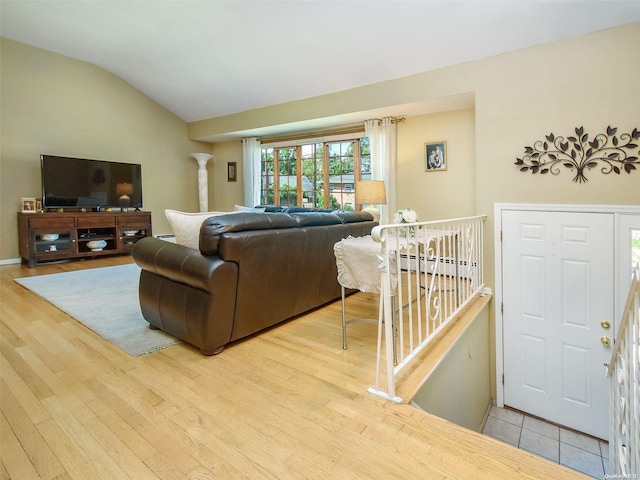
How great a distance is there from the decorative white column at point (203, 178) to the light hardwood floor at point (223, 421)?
4.95m

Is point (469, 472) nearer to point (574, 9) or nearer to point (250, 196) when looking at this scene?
point (574, 9)

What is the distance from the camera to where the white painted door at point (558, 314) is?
2898 millimetres

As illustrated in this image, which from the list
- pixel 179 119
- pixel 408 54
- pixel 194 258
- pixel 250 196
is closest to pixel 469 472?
pixel 194 258

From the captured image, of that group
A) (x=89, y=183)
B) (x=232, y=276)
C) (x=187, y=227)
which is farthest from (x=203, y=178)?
(x=232, y=276)

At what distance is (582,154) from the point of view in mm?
2959

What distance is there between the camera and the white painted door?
290 cm

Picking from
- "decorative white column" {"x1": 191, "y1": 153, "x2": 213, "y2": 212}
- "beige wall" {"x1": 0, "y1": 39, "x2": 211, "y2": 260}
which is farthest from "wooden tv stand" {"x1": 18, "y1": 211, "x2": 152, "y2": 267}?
"decorative white column" {"x1": 191, "y1": 153, "x2": 213, "y2": 212}

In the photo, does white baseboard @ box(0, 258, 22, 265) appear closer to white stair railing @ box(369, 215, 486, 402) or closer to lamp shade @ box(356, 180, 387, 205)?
lamp shade @ box(356, 180, 387, 205)

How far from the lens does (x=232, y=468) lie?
4.02 feet

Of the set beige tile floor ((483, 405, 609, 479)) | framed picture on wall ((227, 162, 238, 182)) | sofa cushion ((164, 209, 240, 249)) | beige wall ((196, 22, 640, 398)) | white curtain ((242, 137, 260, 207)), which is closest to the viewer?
sofa cushion ((164, 209, 240, 249))

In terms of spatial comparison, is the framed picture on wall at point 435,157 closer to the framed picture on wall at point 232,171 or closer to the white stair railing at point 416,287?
the white stair railing at point 416,287

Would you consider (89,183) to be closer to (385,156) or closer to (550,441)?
(385,156)

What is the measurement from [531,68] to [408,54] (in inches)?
46.5

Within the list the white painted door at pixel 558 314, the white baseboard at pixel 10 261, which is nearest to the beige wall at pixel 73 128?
the white baseboard at pixel 10 261
